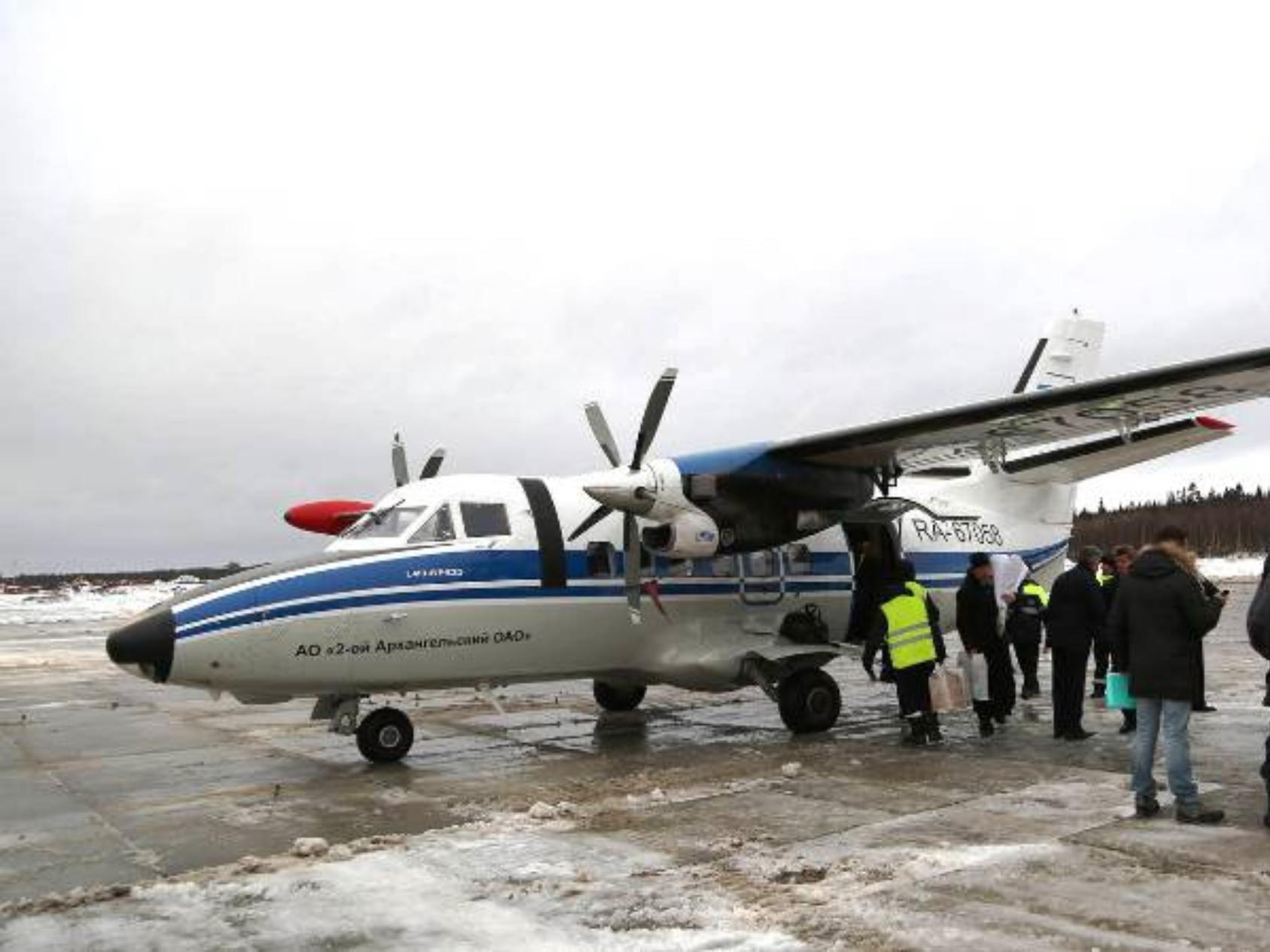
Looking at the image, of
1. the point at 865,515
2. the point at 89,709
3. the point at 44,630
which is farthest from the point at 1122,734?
the point at 44,630

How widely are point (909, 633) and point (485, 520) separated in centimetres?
436

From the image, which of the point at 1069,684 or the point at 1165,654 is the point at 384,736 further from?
the point at 1165,654

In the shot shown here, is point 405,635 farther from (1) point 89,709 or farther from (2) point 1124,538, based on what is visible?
(2) point 1124,538

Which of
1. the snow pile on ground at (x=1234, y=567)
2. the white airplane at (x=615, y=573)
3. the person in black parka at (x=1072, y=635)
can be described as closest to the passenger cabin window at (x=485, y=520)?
the white airplane at (x=615, y=573)

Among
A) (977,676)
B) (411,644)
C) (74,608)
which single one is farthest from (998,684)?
(74,608)

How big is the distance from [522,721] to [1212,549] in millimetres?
100670

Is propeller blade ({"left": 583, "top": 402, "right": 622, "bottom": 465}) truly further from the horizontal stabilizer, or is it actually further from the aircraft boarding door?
the horizontal stabilizer

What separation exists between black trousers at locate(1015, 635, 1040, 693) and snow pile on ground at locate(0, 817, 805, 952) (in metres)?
8.12

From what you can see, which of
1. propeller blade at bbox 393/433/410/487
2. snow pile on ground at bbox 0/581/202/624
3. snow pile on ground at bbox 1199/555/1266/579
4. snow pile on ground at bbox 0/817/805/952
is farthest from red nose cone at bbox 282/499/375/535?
snow pile on ground at bbox 1199/555/1266/579

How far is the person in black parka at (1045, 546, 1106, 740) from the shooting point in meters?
10.7

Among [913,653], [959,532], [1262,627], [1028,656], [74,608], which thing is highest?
[959,532]

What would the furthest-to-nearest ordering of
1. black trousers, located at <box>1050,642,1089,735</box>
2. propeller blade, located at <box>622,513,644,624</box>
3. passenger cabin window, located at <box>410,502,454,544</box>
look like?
propeller blade, located at <box>622,513,644,624</box>, passenger cabin window, located at <box>410,502,454,544</box>, black trousers, located at <box>1050,642,1089,735</box>

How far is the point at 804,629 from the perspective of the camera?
1291 centimetres

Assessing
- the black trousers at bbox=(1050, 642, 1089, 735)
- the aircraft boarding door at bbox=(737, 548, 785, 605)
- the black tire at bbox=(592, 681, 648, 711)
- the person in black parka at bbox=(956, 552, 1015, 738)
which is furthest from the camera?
the black tire at bbox=(592, 681, 648, 711)
